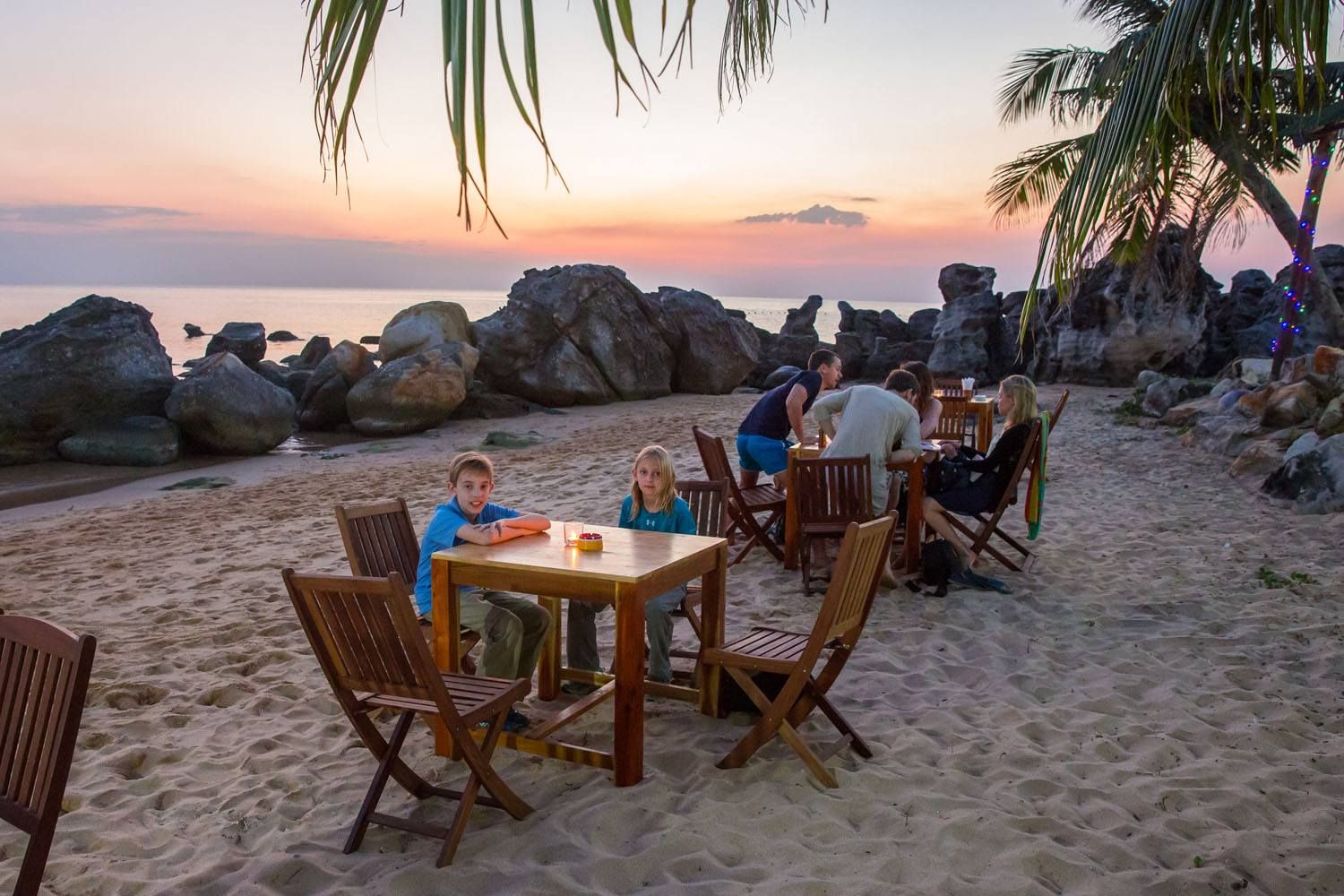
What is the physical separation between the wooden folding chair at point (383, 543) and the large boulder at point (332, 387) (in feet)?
40.6

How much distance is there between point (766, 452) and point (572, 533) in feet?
11.2

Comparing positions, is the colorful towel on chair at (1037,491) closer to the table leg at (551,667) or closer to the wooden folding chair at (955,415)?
the wooden folding chair at (955,415)

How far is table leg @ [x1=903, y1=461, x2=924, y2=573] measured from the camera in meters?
6.32

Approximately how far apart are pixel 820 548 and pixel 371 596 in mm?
3978

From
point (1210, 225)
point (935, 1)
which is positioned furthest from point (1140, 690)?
point (1210, 225)

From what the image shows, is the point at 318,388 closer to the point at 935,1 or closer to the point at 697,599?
the point at 697,599

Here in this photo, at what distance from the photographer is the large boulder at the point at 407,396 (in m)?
15.5

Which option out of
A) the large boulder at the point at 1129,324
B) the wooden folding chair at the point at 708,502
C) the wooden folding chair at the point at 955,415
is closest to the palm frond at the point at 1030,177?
the large boulder at the point at 1129,324


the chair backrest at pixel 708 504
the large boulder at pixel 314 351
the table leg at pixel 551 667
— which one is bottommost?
the table leg at pixel 551 667

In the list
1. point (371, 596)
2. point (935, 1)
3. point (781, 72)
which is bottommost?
point (371, 596)

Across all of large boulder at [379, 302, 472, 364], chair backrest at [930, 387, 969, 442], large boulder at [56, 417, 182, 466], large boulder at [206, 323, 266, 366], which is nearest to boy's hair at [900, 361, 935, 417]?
chair backrest at [930, 387, 969, 442]

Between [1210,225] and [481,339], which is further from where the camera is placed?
[481,339]

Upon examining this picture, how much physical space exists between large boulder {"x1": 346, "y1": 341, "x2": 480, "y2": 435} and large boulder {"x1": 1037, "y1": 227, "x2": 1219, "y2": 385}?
1180cm

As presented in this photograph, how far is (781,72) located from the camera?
2.14 m
